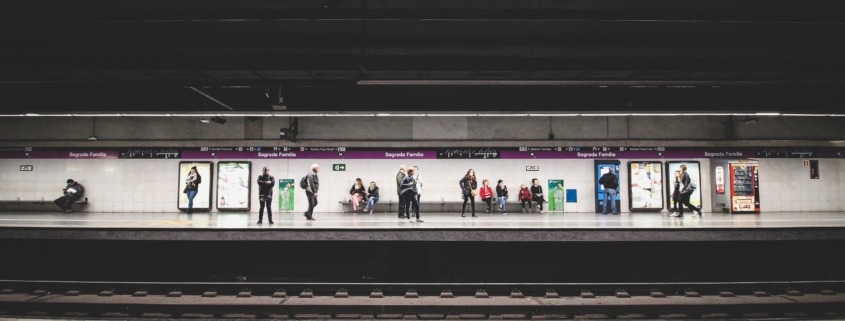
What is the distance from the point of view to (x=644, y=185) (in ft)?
43.5

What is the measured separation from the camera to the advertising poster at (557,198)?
1330 cm

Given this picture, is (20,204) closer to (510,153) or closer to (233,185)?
(233,185)

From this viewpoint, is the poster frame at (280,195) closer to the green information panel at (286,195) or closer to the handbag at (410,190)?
the green information panel at (286,195)

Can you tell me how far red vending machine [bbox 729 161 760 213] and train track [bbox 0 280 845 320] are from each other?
7.60 metres

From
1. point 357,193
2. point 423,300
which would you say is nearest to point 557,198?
point 357,193

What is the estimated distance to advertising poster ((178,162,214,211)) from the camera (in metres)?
13.3

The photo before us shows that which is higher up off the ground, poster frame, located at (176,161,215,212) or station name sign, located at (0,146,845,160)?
station name sign, located at (0,146,845,160)

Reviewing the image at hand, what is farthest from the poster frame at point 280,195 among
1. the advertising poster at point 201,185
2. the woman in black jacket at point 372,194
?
the woman in black jacket at point 372,194

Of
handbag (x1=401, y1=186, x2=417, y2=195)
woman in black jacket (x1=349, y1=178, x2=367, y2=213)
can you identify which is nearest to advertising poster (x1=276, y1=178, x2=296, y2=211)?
woman in black jacket (x1=349, y1=178, x2=367, y2=213)

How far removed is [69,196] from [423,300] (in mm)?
13369

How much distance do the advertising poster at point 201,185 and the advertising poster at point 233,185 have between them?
31 cm
